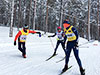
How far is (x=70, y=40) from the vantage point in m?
4.98

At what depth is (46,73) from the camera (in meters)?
4.84

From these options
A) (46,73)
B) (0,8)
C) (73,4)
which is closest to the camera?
(46,73)

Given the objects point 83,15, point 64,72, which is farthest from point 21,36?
point 83,15

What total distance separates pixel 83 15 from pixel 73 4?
213 inches

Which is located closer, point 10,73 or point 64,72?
point 10,73

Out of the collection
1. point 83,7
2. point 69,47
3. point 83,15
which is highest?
point 83,7

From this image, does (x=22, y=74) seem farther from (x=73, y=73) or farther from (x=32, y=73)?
(x=73, y=73)

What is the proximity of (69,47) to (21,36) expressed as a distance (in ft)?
10.9

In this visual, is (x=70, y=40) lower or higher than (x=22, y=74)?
higher

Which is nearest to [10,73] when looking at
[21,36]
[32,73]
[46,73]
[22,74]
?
[22,74]

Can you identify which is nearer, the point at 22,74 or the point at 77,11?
the point at 22,74

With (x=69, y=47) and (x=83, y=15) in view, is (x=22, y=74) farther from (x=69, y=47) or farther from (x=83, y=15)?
(x=83, y=15)

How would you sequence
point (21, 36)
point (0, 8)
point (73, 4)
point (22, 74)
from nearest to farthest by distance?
point (22, 74) → point (21, 36) → point (73, 4) → point (0, 8)

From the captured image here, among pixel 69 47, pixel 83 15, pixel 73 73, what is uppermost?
pixel 83 15
